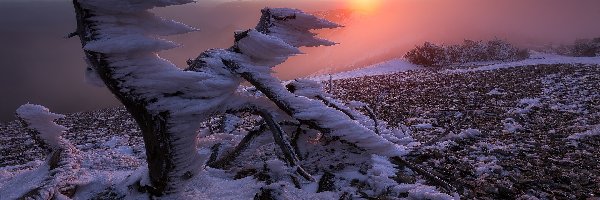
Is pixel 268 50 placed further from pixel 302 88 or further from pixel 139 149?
pixel 139 149

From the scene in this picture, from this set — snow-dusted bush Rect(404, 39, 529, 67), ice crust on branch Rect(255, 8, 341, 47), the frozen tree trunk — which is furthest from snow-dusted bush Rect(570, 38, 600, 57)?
the frozen tree trunk

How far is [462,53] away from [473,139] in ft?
72.2

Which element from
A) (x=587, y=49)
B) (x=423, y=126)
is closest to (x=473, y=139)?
(x=423, y=126)

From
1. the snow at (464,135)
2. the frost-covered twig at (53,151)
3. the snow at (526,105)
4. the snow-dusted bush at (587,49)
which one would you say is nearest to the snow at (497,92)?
the snow at (526,105)

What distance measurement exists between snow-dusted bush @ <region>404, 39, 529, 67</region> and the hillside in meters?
10.4

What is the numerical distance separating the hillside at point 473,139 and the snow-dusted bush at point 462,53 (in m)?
10.4

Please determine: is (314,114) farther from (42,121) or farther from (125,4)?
(42,121)

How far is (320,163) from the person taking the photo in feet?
10.8

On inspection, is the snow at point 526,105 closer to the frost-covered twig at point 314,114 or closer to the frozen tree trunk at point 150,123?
the frost-covered twig at point 314,114

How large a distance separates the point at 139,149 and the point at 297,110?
4193mm

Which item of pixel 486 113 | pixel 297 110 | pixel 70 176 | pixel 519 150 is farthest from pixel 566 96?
pixel 70 176

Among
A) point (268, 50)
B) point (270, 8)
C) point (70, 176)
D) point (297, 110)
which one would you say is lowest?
point (70, 176)

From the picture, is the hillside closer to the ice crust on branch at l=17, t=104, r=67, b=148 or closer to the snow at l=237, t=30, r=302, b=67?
the ice crust on branch at l=17, t=104, r=67, b=148

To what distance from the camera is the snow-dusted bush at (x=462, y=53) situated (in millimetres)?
24297
